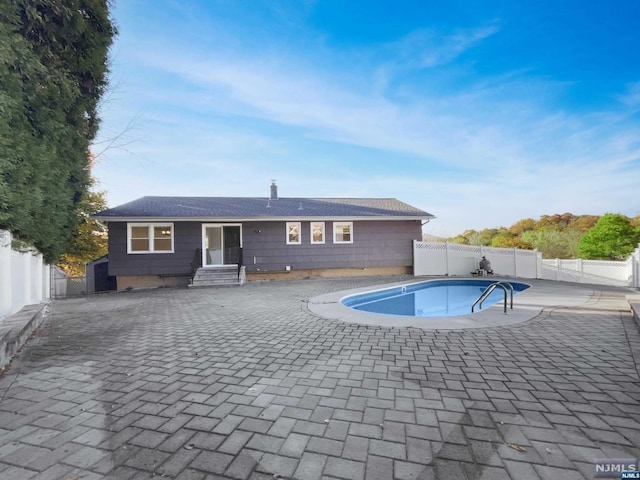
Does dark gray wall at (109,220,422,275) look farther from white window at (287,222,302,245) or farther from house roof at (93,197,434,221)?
house roof at (93,197,434,221)

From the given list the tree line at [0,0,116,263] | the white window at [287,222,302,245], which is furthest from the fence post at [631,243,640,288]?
the tree line at [0,0,116,263]

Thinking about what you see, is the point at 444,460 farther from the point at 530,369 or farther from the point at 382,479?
the point at 530,369

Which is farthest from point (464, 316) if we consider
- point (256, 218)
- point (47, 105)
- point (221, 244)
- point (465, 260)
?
point (221, 244)

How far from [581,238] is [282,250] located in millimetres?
19777

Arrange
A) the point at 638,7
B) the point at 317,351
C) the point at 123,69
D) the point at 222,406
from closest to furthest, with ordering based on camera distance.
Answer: the point at 222,406, the point at 317,351, the point at 638,7, the point at 123,69

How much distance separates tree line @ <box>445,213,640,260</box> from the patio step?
20.8 metres

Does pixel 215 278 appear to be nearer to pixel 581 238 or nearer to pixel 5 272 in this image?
pixel 5 272

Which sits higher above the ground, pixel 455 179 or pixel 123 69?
pixel 123 69

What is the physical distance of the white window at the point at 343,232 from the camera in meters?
13.6

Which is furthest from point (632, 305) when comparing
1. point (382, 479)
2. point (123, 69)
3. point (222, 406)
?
point (123, 69)

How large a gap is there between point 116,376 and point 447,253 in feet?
44.6

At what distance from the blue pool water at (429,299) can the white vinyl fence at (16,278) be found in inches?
272

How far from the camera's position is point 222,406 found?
95.3 inches

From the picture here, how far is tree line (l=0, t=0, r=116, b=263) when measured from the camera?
164 inches
